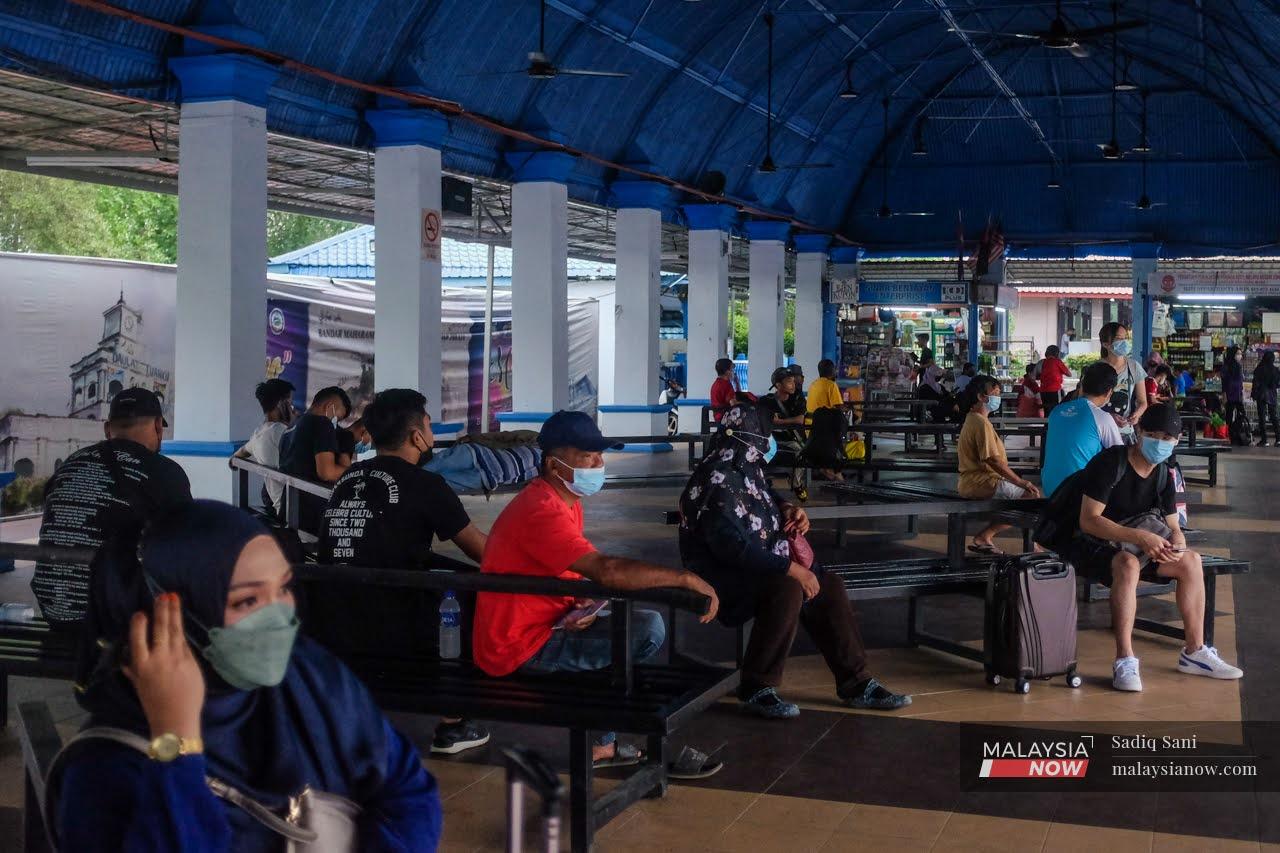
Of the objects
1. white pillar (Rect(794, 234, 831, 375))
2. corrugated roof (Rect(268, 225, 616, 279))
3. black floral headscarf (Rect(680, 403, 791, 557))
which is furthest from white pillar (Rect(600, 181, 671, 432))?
black floral headscarf (Rect(680, 403, 791, 557))

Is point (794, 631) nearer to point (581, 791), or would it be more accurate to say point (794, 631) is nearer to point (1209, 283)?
point (581, 791)

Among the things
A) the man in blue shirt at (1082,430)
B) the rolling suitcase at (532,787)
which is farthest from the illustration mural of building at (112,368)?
the rolling suitcase at (532,787)

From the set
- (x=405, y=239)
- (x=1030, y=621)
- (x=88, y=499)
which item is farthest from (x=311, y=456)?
(x=405, y=239)

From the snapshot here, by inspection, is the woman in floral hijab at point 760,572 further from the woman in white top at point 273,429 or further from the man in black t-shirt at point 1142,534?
the woman in white top at point 273,429

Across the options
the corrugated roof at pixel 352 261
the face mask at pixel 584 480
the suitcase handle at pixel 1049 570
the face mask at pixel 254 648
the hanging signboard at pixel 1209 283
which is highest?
the corrugated roof at pixel 352 261

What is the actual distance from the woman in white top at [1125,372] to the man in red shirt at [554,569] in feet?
13.8

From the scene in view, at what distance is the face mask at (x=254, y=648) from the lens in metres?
2.02

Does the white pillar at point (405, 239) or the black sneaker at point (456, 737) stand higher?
the white pillar at point (405, 239)

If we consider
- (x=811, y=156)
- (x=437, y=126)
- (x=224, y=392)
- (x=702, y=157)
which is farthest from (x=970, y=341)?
(x=224, y=392)

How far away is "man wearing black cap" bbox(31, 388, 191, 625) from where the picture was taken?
4.83 meters

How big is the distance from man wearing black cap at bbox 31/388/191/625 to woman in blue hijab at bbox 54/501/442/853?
2.83 meters

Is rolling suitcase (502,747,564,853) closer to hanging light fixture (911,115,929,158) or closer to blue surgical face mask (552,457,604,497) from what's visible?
blue surgical face mask (552,457,604,497)

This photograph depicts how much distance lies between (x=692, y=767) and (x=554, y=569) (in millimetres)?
1011

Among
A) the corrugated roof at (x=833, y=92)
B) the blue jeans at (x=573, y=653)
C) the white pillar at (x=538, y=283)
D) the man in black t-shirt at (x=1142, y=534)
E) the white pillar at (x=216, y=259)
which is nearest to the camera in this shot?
the blue jeans at (x=573, y=653)
